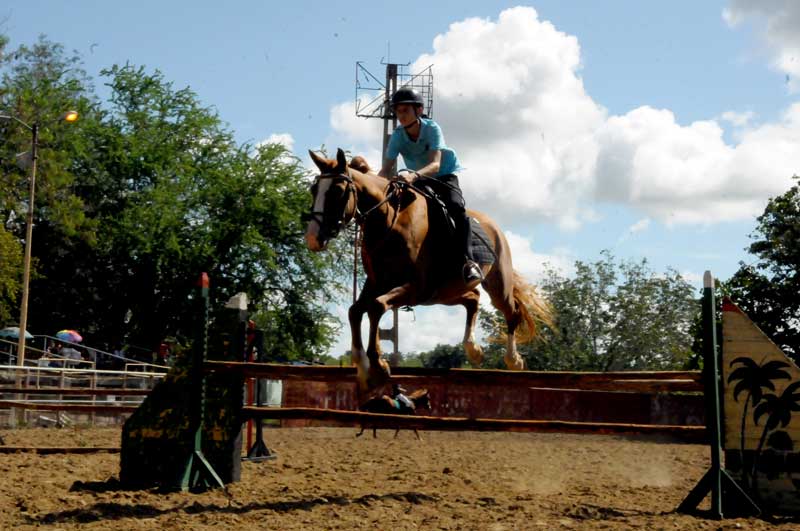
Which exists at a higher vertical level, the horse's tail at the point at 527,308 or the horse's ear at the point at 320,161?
the horse's ear at the point at 320,161

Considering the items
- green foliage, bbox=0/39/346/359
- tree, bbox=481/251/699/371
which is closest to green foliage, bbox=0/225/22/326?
green foliage, bbox=0/39/346/359

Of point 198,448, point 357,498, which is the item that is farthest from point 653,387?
point 198,448

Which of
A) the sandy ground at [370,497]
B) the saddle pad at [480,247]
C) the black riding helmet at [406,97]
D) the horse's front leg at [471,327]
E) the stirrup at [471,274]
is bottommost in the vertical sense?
the sandy ground at [370,497]

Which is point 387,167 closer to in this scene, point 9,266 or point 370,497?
point 370,497

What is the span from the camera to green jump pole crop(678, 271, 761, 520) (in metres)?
6.68


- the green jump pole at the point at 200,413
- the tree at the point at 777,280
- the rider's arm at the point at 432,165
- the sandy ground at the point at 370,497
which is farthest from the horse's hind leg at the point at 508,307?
the tree at the point at 777,280

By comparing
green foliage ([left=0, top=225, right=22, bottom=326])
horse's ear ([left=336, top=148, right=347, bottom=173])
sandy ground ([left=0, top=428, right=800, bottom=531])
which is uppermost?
green foliage ([left=0, top=225, right=22, bottom=326])

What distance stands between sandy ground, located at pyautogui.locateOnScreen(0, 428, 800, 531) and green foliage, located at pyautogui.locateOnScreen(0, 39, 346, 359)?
26083mm

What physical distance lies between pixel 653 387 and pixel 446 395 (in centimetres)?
1589

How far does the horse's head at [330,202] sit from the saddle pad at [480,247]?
1.50 m

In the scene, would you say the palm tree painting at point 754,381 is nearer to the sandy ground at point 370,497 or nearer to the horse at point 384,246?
the sandy ground at point 370,497

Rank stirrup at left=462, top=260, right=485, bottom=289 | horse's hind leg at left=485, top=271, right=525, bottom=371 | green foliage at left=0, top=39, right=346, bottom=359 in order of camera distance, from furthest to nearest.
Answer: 1. green foliage at left=0, top=39, right=346, bottom=359
2. horse's hind leg at left=485, top=271, right=525, bottom=371
3. stirrup at left=462, top=260, right=485, bottom=289

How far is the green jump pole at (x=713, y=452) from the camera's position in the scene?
263 inches

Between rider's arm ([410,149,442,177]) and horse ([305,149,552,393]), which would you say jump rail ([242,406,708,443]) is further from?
rider's arm ([410,149,442,177])
